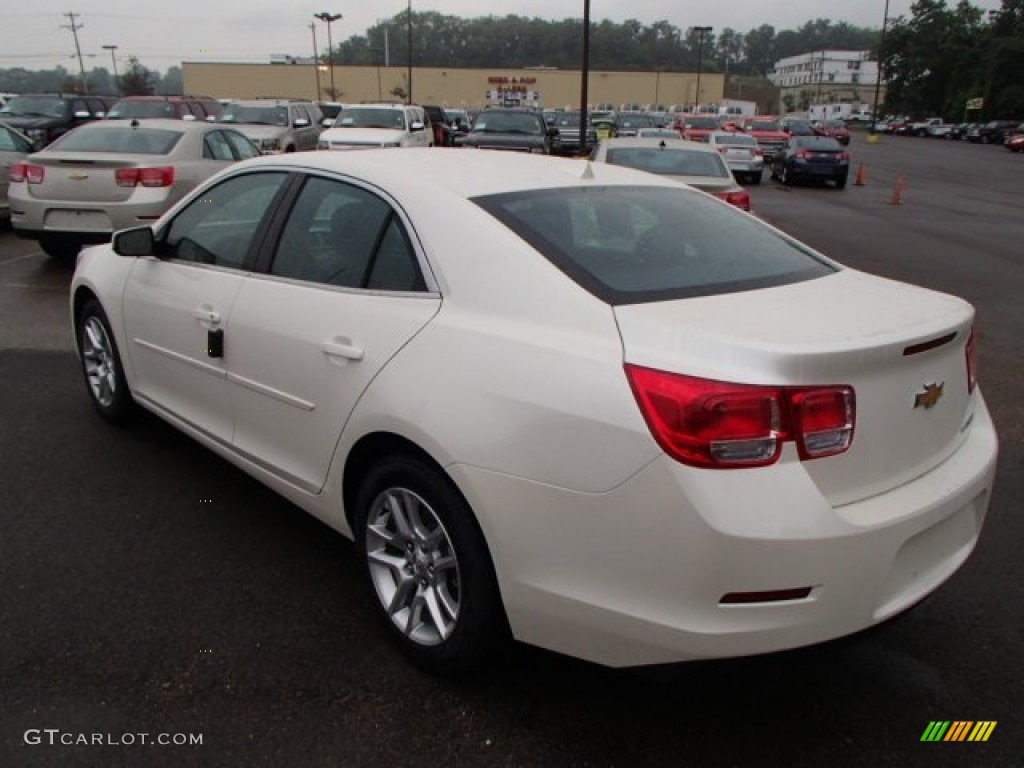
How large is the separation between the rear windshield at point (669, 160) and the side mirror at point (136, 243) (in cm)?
787

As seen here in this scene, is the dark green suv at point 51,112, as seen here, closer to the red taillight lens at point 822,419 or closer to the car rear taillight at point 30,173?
the car rear taillight at point 30,173

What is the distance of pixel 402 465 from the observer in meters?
2.62

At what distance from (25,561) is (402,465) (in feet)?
5.97

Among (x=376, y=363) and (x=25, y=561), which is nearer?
(x=376, y=363)

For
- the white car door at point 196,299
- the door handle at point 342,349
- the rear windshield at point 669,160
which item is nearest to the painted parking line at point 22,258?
the white car door at point 196,299

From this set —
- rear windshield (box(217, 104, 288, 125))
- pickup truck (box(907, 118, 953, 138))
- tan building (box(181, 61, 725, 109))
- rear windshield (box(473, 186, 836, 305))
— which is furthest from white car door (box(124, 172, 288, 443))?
tan building (box(181, 61, 725, 109))

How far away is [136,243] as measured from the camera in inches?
156

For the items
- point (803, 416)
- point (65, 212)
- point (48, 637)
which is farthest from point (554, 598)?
point (65, 212)

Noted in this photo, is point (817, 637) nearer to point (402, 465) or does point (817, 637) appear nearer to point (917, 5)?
point (402, 465)

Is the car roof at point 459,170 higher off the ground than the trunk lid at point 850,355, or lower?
higher

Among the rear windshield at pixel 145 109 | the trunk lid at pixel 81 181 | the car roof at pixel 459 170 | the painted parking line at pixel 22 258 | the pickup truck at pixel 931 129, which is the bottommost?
the pickup truck at pixel 931 129

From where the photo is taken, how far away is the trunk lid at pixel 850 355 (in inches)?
83.3

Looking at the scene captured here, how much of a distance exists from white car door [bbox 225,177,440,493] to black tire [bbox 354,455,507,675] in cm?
30

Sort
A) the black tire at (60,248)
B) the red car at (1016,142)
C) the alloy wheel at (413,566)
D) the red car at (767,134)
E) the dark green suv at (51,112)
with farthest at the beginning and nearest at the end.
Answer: the red car at (1016,142)
the red car at (767,134)
the dark green suv at (51,112)
the black tire at (60,248)
the alloy wheel at (413,566)
